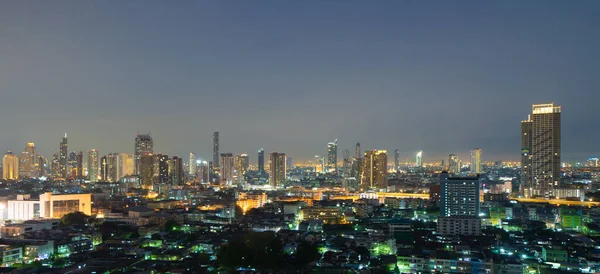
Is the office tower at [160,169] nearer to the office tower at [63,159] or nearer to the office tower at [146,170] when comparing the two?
the office tower at [146,170]

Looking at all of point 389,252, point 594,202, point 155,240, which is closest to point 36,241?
point 155,240

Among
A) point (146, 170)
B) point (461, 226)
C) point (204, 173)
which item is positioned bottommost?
point (461, 226)

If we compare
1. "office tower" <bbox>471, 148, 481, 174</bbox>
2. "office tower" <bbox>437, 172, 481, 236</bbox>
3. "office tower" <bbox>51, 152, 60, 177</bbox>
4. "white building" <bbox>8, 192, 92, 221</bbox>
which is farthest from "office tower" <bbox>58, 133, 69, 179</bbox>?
"office tower" <bbox>471, 148, 481, 174</bbox>

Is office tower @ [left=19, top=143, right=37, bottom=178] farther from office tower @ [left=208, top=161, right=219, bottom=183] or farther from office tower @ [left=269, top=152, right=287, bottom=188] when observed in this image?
office tower @ [left=269, top=152, right=287, bottom=188]

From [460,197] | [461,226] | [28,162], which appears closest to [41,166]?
[28,162]

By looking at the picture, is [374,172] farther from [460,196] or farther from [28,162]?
[28,162]

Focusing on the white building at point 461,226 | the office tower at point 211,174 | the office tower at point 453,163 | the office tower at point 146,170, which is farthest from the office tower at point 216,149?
the white building at point 461,226

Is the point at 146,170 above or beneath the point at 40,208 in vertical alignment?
above
